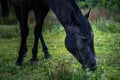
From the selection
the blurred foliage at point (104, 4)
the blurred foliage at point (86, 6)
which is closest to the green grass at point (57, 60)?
the blurred foliage at point (86, 6)

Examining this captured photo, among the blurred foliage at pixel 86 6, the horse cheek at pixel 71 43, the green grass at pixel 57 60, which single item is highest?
the blurred foliage at pixel 86 6

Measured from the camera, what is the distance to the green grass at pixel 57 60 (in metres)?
4.79

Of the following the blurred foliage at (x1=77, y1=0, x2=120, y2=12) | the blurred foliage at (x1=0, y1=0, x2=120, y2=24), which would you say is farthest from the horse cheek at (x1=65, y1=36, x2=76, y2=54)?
the blurred foliage at (x1=77, y1=0, x2=120, y2=12)

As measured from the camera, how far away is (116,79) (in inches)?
204

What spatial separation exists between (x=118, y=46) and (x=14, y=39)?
3.16m

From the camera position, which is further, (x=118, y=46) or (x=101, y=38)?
(x=101, y=38)

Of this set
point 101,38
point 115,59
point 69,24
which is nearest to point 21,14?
point 69,24

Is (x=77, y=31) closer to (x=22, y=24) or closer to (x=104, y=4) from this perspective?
(x=22, y=24)

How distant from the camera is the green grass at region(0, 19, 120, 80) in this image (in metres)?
4.79

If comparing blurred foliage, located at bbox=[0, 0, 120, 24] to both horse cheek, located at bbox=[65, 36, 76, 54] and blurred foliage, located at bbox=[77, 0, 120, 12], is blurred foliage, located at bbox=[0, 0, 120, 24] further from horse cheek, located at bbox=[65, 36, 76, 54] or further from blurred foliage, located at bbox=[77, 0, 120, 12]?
horse cheek, located at bbox=[65, 36, 76, 54]

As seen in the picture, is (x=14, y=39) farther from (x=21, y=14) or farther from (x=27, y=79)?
(x=27, y=79)

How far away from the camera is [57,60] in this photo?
6672mm

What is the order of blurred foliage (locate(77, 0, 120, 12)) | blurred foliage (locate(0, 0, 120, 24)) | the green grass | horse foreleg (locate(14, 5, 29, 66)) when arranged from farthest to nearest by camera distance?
blurred foliage (locate(77, 0, 120, 12)) → blurred foliage (locate(0, 0, 120, 24)) → horse foreleg (locate(14, 5, 29, 66)) → the green grass

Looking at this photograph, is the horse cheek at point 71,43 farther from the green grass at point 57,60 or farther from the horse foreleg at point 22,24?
the horse foreleg at point 22,24
